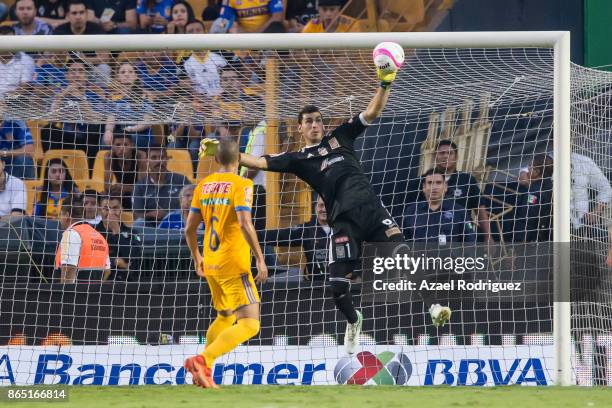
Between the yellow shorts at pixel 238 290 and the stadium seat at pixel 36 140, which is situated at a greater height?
the stadium seat at pixel 36 140

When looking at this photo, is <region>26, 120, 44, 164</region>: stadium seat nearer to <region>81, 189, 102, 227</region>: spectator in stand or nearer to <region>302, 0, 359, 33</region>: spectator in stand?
<region>81, 189, 102, 227</region>: spectator in stand

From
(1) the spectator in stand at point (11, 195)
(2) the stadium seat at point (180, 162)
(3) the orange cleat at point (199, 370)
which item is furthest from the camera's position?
(2) the stadium seat at point (180, 162)

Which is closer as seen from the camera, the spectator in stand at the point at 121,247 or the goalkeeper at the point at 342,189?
the goalkeeper at the point at 342,189

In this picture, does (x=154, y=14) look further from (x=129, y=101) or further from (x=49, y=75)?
(x=49, y=75)

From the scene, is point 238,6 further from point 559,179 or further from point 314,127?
point 559,179

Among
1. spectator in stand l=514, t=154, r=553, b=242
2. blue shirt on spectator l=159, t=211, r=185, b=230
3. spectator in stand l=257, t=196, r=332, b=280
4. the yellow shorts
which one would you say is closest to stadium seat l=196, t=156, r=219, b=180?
blue shirt on spectator l=159, t=211, r=185, b=230

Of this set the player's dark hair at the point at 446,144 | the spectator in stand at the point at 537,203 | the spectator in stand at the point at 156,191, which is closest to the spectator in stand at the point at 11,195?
the spectator in stand at the point at 156,191

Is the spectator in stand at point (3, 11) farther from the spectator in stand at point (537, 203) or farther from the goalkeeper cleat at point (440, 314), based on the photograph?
the goalkeeper cleat at point (440, 314)

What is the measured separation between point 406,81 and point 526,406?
4108mm

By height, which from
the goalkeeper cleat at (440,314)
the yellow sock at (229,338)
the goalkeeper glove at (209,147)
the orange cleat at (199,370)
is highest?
the goalkeeper glove at (209,147)

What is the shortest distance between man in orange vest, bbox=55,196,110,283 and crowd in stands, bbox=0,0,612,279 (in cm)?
13

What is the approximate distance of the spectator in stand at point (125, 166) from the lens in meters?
11.8

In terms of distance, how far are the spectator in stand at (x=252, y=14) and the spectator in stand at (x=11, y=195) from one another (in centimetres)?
347

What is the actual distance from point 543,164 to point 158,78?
3813mm
